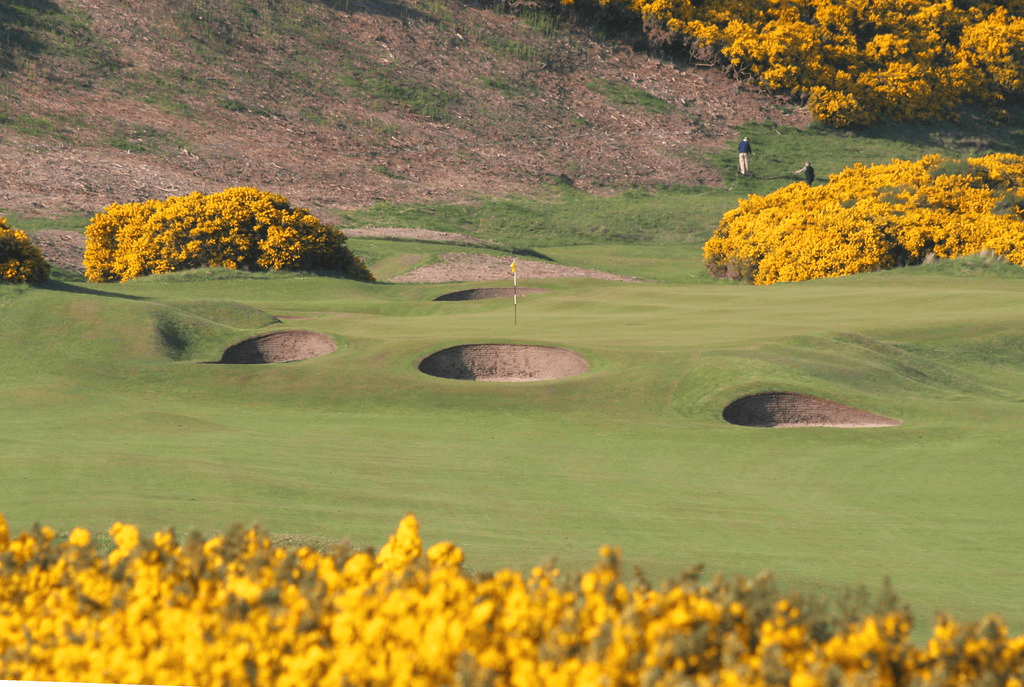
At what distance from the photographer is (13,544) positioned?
19.1ft

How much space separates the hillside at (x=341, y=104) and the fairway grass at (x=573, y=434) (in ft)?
83.6

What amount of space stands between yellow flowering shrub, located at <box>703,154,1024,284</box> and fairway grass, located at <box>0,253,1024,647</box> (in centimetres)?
580

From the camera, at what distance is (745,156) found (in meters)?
59.2

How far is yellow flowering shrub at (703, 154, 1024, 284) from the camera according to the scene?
108 feet

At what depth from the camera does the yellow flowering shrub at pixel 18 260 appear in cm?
2184

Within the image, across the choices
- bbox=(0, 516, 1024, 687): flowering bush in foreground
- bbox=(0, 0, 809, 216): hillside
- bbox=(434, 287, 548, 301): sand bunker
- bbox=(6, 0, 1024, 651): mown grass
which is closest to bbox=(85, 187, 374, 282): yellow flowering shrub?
bbox=(6, 0, 1024, 651): mown grass

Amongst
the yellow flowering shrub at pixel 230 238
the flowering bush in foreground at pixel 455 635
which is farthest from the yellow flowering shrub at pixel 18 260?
the flowering bush in foreground at pixel 455 635

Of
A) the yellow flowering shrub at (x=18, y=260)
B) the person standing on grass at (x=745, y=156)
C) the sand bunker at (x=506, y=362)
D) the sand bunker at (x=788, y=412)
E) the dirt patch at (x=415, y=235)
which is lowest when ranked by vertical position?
the sand bunker at (x=788, y=412)

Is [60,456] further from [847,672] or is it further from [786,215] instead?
[786,215]

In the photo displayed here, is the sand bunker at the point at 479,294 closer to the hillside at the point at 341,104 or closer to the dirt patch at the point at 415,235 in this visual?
the dirt patch at the point at 415,235

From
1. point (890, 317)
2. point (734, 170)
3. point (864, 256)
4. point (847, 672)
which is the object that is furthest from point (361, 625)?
point (734, 170)

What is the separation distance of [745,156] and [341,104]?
22517 mm

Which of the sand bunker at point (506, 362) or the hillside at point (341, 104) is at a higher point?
the hillside at point (341, 104)

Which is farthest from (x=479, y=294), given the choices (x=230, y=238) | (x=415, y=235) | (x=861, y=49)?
(x=861, y=49)
